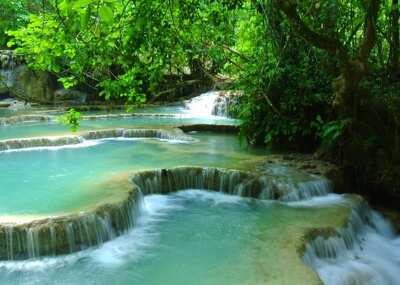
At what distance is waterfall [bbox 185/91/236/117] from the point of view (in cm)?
1695

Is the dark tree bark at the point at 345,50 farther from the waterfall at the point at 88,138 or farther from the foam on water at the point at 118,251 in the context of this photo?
the waterfall at the point at 88,138

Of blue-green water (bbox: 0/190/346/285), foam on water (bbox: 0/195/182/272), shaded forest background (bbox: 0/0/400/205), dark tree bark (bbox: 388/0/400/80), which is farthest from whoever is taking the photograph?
dark tree bark (bbox: 388/0/400/80)

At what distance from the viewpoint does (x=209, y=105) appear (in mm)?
18031

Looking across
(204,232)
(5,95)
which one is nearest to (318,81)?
(204,232)

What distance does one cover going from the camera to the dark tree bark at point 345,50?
6.24m

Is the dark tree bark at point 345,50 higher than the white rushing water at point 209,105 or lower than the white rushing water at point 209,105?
higher

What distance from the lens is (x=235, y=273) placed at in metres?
4.74

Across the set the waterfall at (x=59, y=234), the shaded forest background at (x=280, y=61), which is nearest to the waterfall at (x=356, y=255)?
the shaded forest background at (x=280, y=61)

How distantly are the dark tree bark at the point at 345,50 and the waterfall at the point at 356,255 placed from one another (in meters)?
1.95

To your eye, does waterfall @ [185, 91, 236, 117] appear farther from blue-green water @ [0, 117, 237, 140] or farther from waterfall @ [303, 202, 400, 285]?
waterfall @ [303, 202, 400, 285]

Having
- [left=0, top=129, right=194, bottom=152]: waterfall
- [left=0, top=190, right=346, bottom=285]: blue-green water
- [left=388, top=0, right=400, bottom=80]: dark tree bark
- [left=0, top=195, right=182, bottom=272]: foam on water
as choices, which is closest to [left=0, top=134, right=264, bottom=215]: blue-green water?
[left=0, top=129, right=194, bottom=152]: waterfall

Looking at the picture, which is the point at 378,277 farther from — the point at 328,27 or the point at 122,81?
the point at 328,27

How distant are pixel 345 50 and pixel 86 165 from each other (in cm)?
501

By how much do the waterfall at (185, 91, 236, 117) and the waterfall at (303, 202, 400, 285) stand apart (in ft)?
31.4
